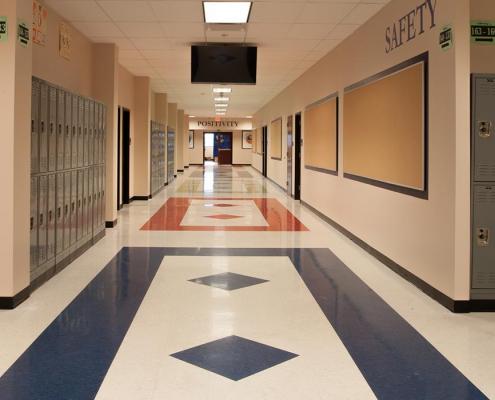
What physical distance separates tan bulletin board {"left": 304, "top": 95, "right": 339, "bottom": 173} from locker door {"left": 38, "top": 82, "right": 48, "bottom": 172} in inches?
187

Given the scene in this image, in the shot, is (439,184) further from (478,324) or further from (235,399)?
(235,399)

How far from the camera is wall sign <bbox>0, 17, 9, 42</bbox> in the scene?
413 cm

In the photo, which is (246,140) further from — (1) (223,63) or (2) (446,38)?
(2) (446,38)

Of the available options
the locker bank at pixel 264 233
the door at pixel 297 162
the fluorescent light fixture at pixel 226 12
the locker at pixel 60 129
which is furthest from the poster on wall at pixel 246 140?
the locker at pixel 60 129

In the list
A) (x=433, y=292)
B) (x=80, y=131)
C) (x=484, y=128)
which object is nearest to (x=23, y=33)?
(x=80, y=131)

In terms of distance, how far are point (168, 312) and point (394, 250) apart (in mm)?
2657

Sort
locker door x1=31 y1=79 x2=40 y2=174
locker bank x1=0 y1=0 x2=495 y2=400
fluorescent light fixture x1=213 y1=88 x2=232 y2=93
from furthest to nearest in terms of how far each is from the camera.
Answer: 1. fluorescent light fixture x1=213 y1=88 x2=232 y2=93
2. locker door x1=31 y1=79 x2=40 y2=174
3. locker bank x1=0 y1=0 x2=495 y2=400

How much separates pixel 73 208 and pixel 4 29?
236 centimetres

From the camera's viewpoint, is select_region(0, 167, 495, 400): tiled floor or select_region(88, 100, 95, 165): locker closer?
select_region(0, 167, 495, 400): tiled floor

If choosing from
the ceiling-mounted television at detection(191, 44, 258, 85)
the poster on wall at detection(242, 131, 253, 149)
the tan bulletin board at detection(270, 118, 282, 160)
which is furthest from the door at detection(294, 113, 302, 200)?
the poster on wall at detection(242, 131, 253, 149)

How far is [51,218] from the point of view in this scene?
526 centimetres

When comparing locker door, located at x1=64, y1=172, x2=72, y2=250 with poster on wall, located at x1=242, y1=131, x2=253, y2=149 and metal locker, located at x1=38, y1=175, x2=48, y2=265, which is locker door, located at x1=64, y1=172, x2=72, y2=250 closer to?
metal locker, located at x1=38, y1=175, x2=48, y2=265

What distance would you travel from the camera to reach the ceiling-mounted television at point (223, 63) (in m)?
8.34

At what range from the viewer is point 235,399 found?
105 inches
